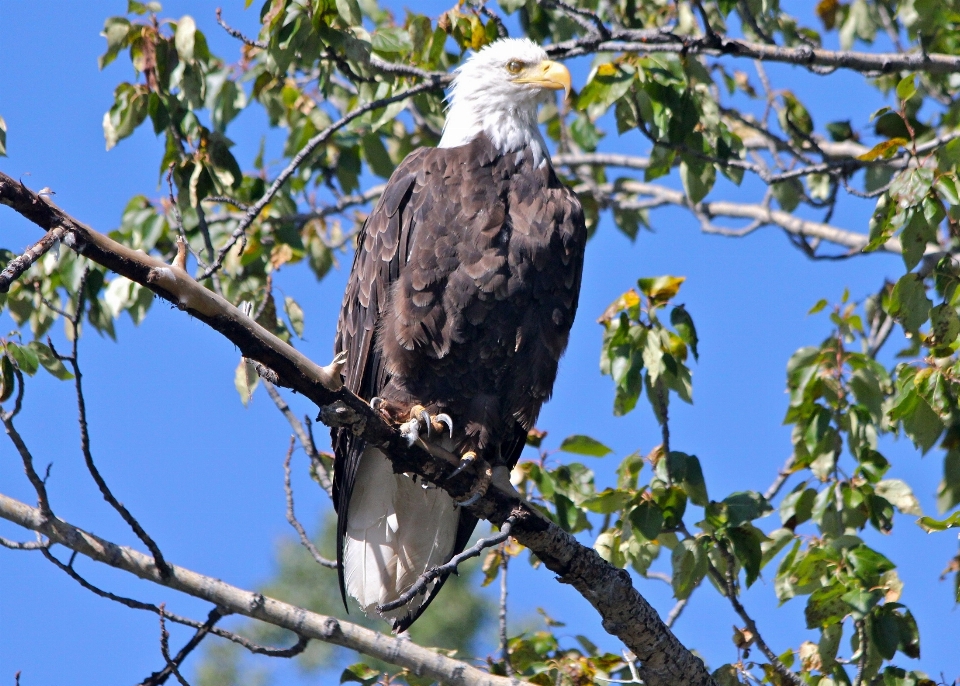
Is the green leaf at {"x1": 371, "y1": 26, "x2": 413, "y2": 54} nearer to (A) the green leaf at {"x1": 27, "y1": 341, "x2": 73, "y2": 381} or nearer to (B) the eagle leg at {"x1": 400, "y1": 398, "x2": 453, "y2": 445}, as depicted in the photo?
(B) the eagle leg at {"x1": 400, "y1": 398, "x2": 453, "y2": 445}

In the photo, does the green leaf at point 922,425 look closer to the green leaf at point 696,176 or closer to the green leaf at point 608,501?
the green leaf at point 608,501

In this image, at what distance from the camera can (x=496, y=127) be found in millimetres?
4379

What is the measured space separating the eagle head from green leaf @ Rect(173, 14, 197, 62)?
1.06 metres

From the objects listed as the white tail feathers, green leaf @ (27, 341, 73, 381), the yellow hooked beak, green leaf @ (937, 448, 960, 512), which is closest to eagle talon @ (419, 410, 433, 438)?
the white tail feathers

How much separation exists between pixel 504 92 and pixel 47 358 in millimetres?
2138

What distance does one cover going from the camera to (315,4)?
12.9 ft

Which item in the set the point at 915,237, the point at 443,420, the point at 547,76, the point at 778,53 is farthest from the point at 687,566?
the point at 547,76

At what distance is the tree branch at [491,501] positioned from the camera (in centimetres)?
264

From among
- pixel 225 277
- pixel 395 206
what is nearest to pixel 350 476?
pixel 395 206

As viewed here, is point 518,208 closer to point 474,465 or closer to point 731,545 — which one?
point 474,465

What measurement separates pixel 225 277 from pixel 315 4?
5.41ft

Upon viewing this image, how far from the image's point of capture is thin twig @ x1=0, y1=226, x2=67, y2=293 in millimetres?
2164

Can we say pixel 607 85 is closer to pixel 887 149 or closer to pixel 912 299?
pixel 887 149

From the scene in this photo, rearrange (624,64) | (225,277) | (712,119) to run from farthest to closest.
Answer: (225,277) → (712,119) → (624,64)
